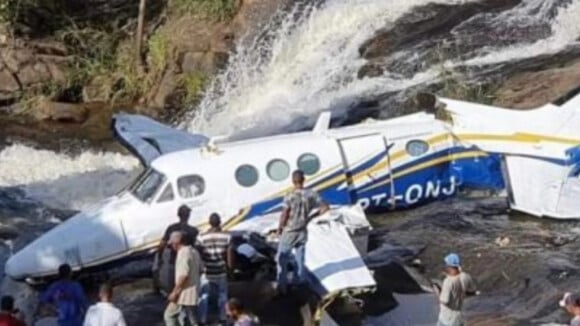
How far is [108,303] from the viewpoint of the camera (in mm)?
14938

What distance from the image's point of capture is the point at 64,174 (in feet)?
92.0

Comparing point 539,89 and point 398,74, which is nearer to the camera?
point 539,89

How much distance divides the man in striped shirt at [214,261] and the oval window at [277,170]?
3.94 meters

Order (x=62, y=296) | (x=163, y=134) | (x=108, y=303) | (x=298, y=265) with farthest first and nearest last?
1. (x=163, y=134)
2. (x=298, y=265)
3. (x=62, y=296)
4. (x=108, y=303)

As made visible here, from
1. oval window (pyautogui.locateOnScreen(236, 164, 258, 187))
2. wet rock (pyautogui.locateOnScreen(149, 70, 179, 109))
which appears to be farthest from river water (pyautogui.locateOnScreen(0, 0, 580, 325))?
oval window (pyautogui.locateOnScreen(236, 164, 258, 187))

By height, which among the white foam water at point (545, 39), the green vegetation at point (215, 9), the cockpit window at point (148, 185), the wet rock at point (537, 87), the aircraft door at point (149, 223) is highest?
the green vegetation at point (215, 9)

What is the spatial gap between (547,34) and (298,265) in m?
14.6

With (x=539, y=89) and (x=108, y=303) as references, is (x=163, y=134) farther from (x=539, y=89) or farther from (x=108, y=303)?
(x=108, y=303)

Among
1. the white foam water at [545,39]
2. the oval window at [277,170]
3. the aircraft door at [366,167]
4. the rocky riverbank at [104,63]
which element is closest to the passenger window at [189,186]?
the oval window at [277,170]

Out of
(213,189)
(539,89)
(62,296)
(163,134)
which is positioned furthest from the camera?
(539,89)

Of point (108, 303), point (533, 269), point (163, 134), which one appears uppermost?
point (163, 134)

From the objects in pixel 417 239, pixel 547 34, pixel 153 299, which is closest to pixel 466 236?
pixel 417 239

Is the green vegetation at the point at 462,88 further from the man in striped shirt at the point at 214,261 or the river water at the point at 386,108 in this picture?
the man in striped shirt at the point at 214,261

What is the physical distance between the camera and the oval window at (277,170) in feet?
70.2
